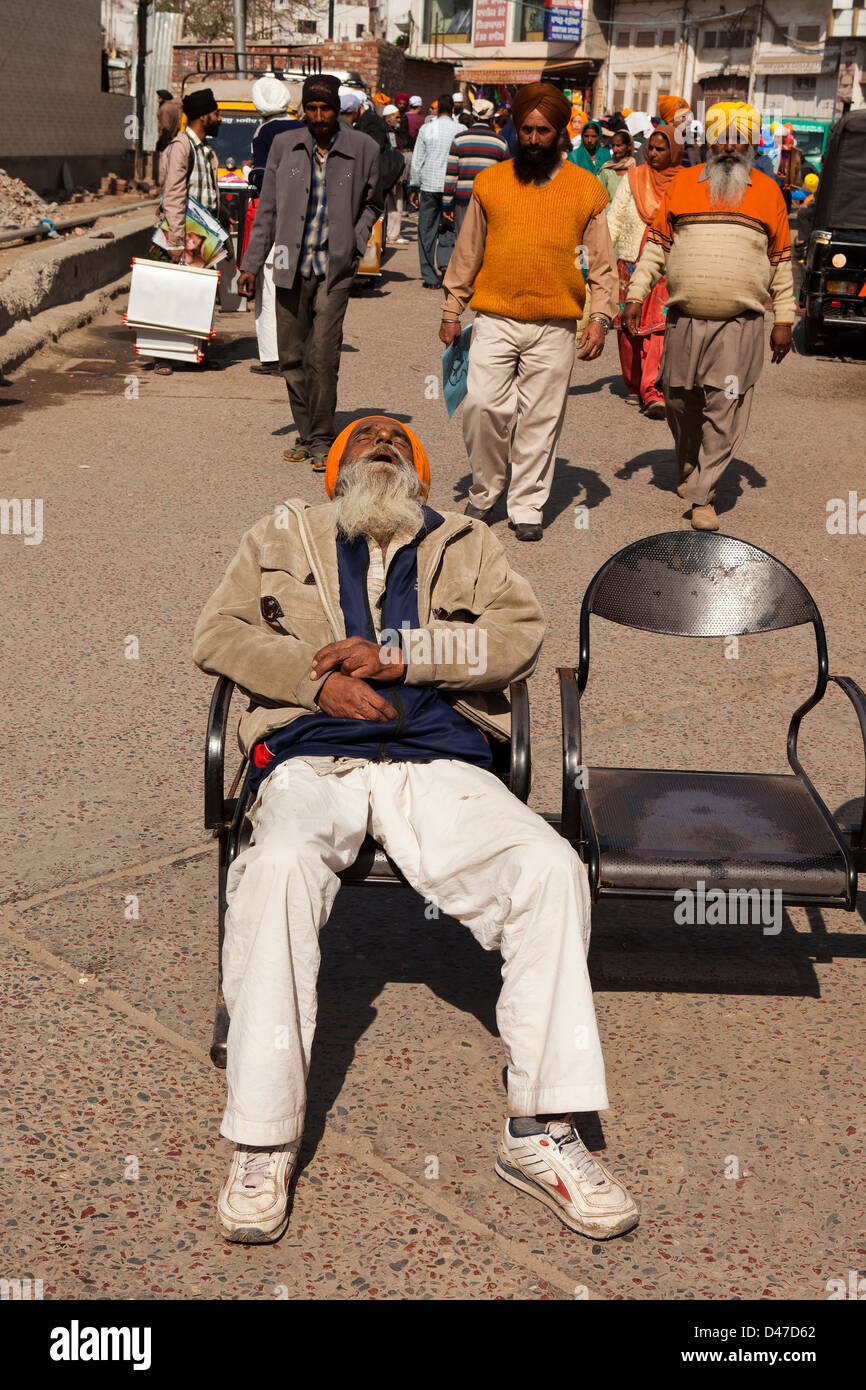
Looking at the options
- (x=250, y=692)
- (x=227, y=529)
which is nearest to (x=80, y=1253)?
(x=250, y=692)

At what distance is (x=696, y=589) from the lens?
166 inches

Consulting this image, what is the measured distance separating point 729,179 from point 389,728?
5.29 m

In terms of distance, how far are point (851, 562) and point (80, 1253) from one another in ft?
19.7

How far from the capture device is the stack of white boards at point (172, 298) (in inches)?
492

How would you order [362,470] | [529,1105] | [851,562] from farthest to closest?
[851,562]
[362,470]
[529,1105]

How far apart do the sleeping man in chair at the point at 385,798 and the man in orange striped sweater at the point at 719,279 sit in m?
4.30

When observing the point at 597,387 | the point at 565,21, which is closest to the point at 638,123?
the point at 597,387

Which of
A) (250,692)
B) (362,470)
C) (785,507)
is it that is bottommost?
(785,507)

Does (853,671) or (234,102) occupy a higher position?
(234,102)

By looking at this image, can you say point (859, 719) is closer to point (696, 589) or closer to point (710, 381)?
point (696, 589)

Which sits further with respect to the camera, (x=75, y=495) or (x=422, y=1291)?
(x=75, y=495)

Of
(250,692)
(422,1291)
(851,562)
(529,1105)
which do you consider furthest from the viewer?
(851,562)

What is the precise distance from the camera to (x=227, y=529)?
783 cm

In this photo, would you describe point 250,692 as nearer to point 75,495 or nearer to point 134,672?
point 134,672
